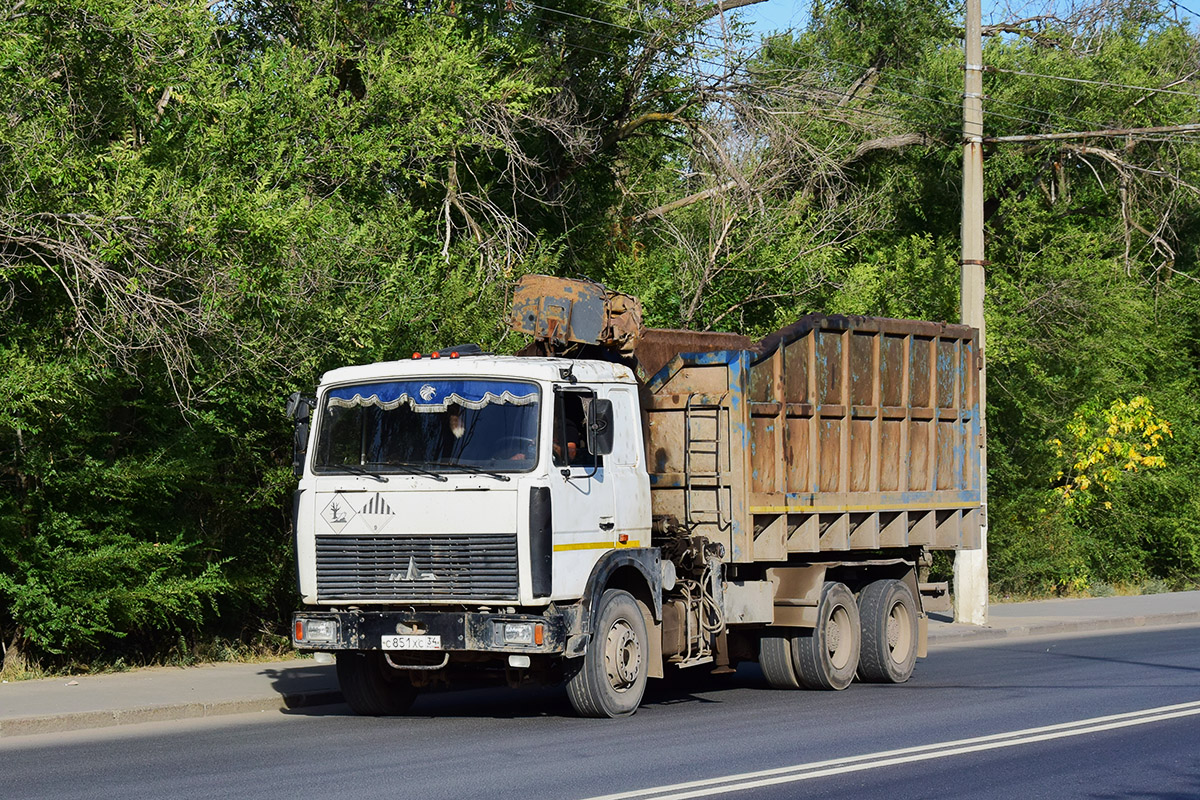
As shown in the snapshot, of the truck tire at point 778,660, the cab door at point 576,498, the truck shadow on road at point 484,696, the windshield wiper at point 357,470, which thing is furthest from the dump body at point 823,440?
the windshield wiper at point 357,470

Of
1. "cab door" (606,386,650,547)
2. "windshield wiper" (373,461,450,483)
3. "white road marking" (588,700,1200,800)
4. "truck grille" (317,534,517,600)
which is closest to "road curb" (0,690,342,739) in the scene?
"truck grille" (317,534,517,600)

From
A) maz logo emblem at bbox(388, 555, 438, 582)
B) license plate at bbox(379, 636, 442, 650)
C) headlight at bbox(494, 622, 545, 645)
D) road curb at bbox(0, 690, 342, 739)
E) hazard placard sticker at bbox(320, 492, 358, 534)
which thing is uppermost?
hazard placard sticker at bbox(320, 492, 358, 534)

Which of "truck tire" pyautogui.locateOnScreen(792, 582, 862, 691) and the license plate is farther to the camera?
"truck tire" pyautogui.locateOnScreen(792, 582, 862, 691)

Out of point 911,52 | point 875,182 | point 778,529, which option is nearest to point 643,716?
point 778,529

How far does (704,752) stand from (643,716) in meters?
2.21

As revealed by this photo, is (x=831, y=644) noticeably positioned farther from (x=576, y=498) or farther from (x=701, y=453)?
(x=576, y=498)

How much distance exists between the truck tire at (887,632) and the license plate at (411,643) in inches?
221

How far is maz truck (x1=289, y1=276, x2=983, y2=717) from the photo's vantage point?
11383 millimetres

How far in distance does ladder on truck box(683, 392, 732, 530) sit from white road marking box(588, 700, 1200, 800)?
3.23 meters

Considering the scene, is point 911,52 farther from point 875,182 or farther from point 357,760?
point 357,760

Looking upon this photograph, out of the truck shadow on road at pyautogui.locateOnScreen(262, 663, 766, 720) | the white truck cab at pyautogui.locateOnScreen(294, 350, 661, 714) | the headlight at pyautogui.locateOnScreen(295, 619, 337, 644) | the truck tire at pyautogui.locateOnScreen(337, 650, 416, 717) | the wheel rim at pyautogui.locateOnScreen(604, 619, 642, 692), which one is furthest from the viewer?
the truck shadow on road at pyautogui.locateOnScreen(262, 663, 766, 720)

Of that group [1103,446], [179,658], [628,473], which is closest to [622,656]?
[628,473]

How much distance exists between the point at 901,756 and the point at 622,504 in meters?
3.31

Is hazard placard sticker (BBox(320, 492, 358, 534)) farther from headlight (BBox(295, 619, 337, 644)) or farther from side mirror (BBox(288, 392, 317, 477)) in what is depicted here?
headlight (BBox(295, 619, 337, 644))
